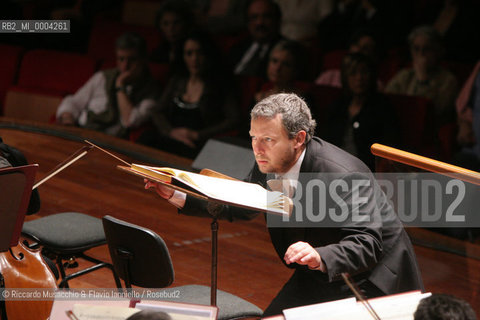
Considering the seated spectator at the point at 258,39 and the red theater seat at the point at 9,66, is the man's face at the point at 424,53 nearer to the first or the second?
the seated spectator at the point at 258,39

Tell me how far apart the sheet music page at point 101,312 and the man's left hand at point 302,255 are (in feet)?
1.17

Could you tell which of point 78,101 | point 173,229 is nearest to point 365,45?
point 173,229

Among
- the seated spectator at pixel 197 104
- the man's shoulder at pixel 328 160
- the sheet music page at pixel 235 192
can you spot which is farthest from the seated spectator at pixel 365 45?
the sheet music page at pixel 235 192

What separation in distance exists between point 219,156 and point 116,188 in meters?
0.70

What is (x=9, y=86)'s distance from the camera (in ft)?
14.2

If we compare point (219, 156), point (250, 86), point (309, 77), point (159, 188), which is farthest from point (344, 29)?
point (159, 188)

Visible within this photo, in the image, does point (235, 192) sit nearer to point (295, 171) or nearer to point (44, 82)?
point (295, 171)

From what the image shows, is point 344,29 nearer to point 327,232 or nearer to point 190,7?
point 190,7

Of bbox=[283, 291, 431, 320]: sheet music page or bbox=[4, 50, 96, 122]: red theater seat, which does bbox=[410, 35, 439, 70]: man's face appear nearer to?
bbox=[4, 50, 96, 122]: red theater seat

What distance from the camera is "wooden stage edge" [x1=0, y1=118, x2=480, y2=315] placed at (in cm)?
246

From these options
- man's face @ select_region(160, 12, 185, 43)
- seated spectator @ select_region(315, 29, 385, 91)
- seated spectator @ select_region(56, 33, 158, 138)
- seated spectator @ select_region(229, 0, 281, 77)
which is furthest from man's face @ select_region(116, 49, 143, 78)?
seated spectator @ select_region(315, 29, 385, 91)

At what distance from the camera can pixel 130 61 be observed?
12.5 feet

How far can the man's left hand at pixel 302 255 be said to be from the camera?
1381 millimetres

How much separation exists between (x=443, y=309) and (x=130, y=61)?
9.90 ft
